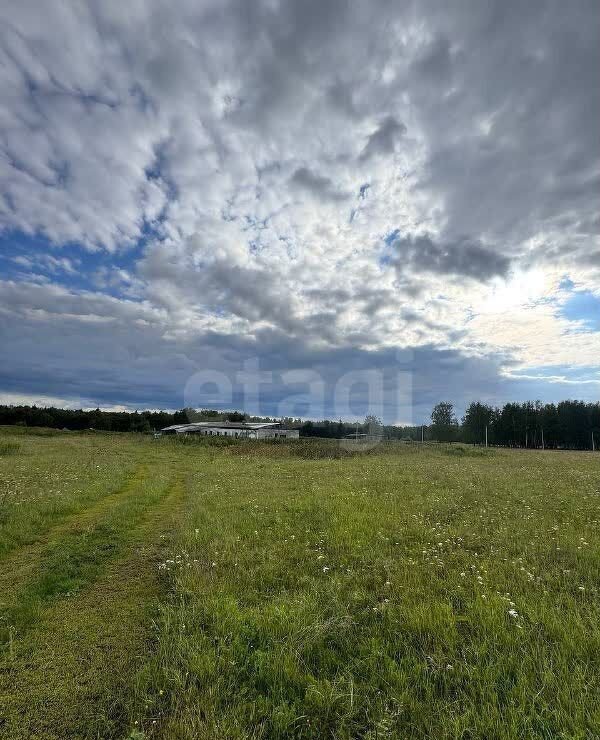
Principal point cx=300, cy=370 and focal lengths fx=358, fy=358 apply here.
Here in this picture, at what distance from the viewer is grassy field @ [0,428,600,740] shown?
380 centimetres

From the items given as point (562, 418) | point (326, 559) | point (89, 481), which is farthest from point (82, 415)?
point (562, 418)

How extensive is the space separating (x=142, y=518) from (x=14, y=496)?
5.97 m

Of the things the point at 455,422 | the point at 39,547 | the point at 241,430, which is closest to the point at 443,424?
the point at 455,422

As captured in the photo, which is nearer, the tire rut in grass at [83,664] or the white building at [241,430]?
the tire rut in grass at [83,664]

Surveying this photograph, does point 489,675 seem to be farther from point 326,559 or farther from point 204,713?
point 326,559

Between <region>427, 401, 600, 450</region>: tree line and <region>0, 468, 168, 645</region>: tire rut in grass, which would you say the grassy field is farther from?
<region>427, 401, 600, 450</region>: tree line

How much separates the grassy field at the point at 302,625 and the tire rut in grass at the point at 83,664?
0.02m

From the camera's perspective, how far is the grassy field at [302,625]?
3801mm

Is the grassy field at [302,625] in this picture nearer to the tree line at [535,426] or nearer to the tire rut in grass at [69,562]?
the tire rut in grass at [69,562]

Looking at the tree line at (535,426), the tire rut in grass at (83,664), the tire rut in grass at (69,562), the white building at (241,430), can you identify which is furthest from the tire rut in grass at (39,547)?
the tree line at (535,426)

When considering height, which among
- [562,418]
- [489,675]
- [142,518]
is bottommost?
[142,518]

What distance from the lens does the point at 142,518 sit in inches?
488

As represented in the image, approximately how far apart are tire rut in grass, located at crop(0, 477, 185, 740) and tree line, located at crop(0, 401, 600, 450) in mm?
96091

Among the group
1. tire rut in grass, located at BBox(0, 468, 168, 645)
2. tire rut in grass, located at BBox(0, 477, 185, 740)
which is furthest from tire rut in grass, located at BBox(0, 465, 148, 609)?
tire rut in grass, located at BBox(0, 477, 185, 740)
